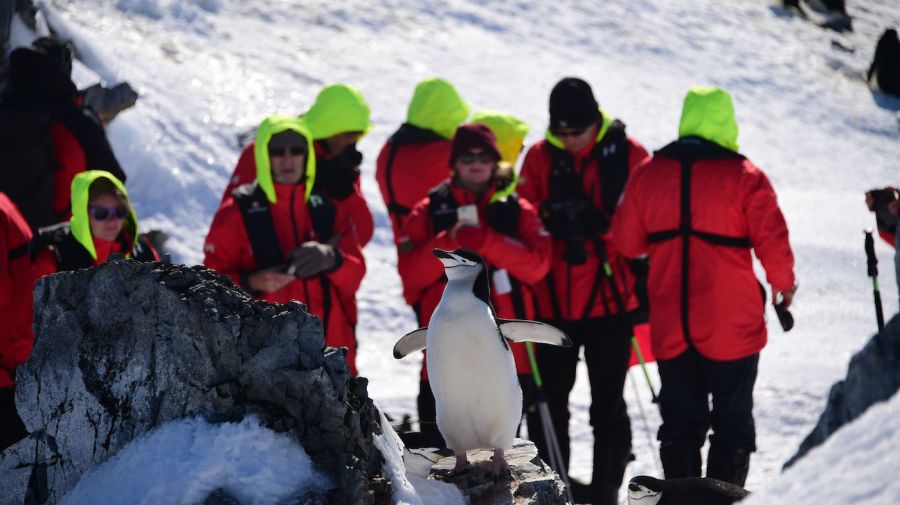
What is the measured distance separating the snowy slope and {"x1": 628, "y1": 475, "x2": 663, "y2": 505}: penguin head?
7.07 feet

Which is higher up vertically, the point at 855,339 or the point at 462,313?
the point at 462,313

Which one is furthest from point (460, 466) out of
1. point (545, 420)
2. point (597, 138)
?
point (597, 138)

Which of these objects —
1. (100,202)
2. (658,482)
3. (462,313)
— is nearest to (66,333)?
(462,313)

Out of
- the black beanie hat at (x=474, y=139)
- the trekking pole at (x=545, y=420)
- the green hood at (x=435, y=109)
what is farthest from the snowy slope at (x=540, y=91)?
the black beanie hat at (x=474, y=139)

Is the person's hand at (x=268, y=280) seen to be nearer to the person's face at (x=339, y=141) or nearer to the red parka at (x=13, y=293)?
the red parka at (x=13, y=293)

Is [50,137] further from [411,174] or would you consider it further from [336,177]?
[411,174]

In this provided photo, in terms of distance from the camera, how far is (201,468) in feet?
9.05

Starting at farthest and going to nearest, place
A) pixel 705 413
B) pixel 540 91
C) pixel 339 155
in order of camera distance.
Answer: pixel 540 91 → pixel 339 155 → pixel 705 413

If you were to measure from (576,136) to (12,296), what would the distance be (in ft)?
9.52

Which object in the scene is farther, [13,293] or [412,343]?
[13,293]

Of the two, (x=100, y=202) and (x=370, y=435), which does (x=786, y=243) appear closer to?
(x=370, y=435)

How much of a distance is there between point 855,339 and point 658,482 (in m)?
5.31

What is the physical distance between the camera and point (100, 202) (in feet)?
15.8

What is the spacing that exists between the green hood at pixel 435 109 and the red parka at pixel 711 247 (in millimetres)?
1666
